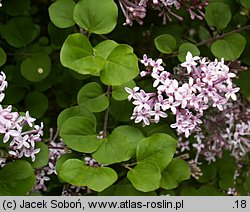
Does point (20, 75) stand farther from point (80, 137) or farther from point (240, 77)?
point (240, 77)

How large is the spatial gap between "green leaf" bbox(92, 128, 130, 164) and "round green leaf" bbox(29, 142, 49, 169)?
127 mm

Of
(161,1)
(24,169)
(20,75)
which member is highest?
(161,1)

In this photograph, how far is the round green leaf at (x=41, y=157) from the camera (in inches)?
48.1

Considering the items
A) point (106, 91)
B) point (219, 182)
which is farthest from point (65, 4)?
point (219, 182)

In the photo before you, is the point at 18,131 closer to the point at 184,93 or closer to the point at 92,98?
the point at 92,98

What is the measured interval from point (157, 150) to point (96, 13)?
34 centimetres

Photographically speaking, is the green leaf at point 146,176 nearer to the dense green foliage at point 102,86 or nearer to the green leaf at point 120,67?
the dense green foliage at point 102,86

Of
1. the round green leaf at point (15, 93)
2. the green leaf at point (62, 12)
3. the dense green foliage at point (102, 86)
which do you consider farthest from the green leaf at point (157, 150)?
the round green leaf at point (15, 93)

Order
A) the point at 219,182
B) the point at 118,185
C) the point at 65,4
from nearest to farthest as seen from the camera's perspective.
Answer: the point at 65,4 → the point at 118,185 → the point at 219,182

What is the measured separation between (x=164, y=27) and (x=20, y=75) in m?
0.43

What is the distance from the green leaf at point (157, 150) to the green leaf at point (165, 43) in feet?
0.80

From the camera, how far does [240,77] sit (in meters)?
1.51

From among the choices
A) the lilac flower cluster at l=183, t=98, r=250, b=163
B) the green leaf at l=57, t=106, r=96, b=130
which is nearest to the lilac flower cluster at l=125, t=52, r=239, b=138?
the green leaf at l=57, t=106, r=96, b=130

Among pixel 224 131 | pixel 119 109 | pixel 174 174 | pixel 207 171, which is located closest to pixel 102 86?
pixel 119 109
